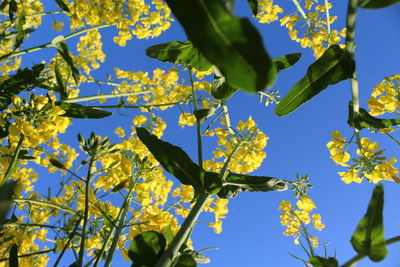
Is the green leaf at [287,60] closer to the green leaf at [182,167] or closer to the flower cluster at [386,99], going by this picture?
the green leaf at [182,167]

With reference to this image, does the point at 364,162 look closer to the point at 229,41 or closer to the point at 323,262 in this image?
the point at 323,262

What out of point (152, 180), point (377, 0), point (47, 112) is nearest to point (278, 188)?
point (377, 0)

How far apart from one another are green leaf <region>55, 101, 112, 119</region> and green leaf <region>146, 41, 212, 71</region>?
0.52 metres

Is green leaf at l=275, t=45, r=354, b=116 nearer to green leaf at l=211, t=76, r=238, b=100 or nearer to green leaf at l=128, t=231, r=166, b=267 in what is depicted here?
green leaf at l=211, t=76, r=238, b=100

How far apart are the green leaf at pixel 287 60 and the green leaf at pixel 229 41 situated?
2.61 ft

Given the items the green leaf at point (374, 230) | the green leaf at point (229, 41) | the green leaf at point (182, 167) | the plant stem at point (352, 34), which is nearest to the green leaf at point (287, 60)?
the plant stem at point (352, 34)

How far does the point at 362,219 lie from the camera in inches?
25.1

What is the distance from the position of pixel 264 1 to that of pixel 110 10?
4.83 feet

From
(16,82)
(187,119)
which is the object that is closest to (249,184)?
(187,119)

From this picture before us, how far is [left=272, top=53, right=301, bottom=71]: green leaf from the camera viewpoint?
1145 mm

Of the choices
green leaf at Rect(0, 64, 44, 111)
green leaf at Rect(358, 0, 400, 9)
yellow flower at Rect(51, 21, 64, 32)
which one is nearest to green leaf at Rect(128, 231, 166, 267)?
green leaf at Rect(358, 0, 400, 9)

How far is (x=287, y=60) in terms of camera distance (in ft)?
3.76

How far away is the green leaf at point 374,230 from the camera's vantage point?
2.01 ft

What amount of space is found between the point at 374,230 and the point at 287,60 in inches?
27.4
